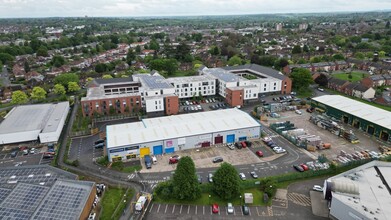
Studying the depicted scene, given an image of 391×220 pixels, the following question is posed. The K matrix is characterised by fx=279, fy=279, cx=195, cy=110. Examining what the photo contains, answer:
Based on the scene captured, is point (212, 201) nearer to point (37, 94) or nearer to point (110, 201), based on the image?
point (110, 201)

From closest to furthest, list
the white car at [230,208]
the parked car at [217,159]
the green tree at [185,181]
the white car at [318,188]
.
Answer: the white car at [230,208] → the green tree at [185,181] → the white car at [318,188] → the parked car at [217,159]

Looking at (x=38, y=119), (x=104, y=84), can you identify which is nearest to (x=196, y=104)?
(x=104, y=84)

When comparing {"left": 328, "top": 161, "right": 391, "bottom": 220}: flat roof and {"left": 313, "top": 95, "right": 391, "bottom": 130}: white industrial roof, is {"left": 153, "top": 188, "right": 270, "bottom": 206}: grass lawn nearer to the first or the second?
{"left": 328, "top": 161, "right": 391, "bottom": 220}: flat roof

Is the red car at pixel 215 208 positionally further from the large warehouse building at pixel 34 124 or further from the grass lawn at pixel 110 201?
the large warehouse building at pixel 34 124

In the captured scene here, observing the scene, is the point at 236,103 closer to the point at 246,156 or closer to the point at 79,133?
the point at 246,156

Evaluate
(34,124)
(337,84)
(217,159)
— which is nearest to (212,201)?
(217,159)

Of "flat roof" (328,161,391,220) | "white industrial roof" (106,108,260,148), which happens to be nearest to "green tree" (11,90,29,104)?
"white industrial roof" (106,108,260,148)

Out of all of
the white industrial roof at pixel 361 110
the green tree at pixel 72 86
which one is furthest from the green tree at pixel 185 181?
the green tree at pixel 72 86
